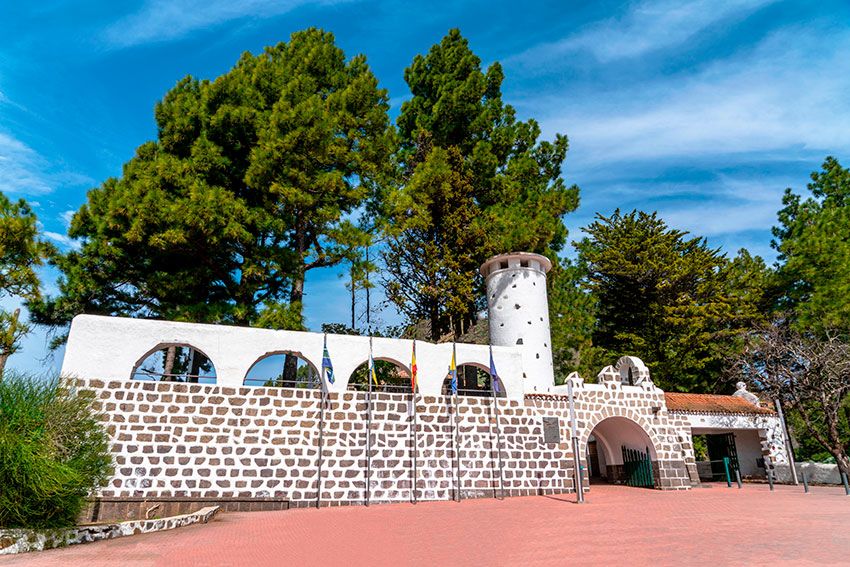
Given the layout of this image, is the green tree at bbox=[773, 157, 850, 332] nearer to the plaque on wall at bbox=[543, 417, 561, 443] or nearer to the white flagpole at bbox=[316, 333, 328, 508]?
the plaque on wall at bbox=[543, 417, 561, 443]

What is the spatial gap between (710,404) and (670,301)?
7153 millimetres

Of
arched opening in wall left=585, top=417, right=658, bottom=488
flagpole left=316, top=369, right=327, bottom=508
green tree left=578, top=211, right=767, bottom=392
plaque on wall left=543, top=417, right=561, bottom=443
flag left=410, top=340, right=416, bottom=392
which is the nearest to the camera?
flagpole left=316, top=369, right=327, bottom=508

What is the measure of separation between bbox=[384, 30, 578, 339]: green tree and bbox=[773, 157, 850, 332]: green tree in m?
11.3

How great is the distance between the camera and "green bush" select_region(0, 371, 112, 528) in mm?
7918

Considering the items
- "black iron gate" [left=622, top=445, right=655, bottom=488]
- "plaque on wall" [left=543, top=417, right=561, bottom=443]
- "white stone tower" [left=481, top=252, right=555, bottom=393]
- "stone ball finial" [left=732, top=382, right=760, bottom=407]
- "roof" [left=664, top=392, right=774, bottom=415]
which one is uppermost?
"white stone tower" [left=481, top=252, right=555, bottom=393]

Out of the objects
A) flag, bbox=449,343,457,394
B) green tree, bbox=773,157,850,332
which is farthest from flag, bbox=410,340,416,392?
green tree, bbox=773,157,850,332

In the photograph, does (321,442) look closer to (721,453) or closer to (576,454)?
(576,454)

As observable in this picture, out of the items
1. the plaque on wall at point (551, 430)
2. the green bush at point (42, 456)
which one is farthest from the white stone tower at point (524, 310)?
the green bush at point (42, 456)

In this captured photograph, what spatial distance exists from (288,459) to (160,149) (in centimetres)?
1158

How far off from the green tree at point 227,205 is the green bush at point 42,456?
616 centimetres

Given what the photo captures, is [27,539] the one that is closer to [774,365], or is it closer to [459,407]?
[459,407]

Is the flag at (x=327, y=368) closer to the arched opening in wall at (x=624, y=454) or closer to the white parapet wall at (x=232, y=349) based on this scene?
the white parapet wall at (x=232, y=349)

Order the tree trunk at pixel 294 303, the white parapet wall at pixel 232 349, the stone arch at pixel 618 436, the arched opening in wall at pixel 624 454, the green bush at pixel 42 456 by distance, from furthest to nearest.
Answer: the arched opening in wall at pixel 624 454
the tree trunk at pixel 294 303
the stone arch at pixel 618 436
the white parapet wall at pixel 232 349
the green bush at pixel 42 456

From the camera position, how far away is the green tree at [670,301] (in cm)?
2489
